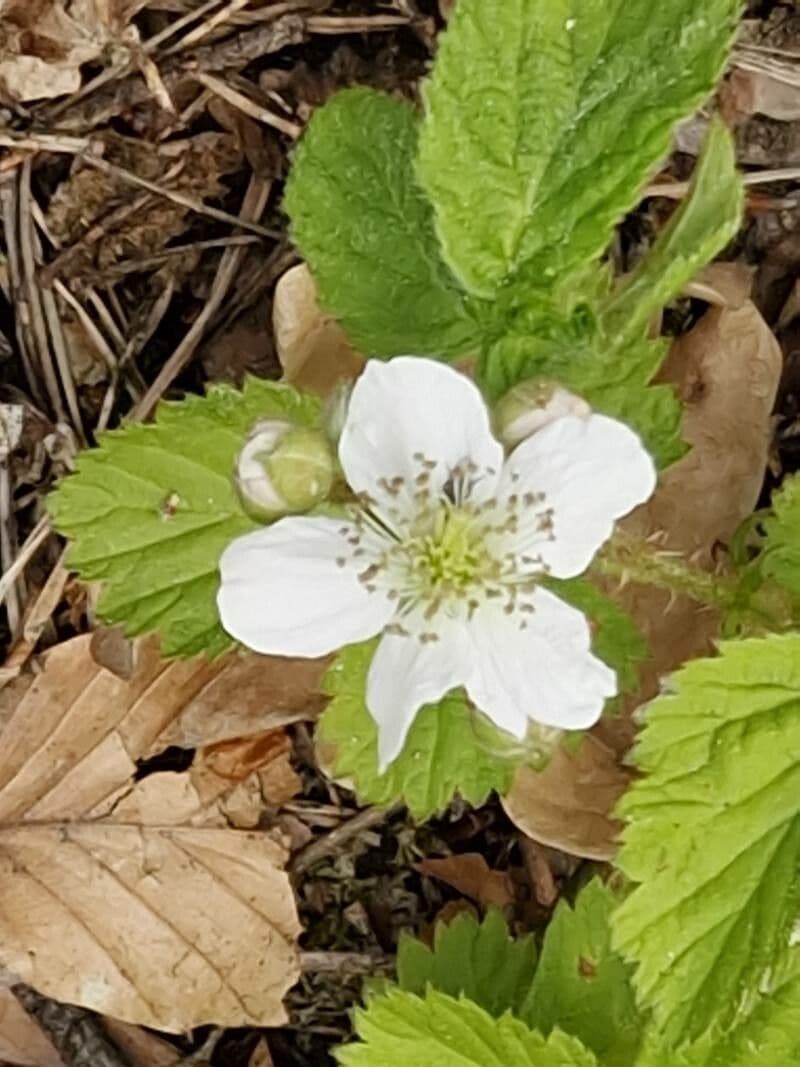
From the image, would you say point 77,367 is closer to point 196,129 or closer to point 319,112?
point 196,129

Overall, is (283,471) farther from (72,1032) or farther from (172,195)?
(72,1032)

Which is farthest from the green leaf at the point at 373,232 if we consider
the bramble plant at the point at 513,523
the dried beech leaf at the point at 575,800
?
the dried beech leaf at the point at 575,800

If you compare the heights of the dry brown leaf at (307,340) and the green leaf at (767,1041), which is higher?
the dry brown leaf at (307,340)

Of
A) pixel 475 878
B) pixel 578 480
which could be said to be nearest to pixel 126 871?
pixel 475 878

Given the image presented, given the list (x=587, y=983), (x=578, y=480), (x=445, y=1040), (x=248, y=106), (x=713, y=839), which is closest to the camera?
(x=578, y=480)

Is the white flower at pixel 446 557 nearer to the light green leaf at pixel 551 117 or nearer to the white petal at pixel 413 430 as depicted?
the white petal at pixel 413 430

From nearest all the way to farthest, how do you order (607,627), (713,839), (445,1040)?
(713,839), (607,627), (445,1040)

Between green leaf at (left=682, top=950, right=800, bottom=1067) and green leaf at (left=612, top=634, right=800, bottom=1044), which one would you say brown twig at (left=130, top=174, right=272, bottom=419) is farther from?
green leaf at (left=682, top=950, right=800, bottom=1067)

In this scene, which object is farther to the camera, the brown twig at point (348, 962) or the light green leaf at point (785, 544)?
the brown twig at point (348, 962)
